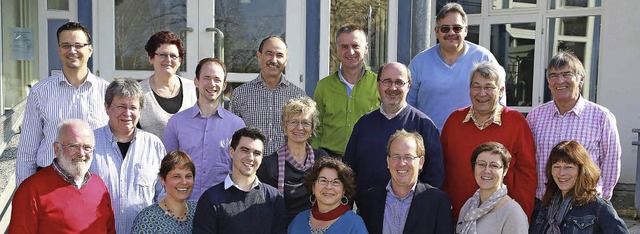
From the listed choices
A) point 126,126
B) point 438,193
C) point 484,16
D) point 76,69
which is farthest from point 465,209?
point 484,16

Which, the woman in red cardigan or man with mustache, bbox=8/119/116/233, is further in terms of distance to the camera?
the woman in red cardigan

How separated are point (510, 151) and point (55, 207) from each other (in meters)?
2.52

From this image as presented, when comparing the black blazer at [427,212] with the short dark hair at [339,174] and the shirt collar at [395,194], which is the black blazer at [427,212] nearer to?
the shirt collar at [395,194]

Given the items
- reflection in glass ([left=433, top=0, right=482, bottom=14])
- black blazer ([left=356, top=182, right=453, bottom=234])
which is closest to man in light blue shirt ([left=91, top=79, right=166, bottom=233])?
black blazer ([left=356, top=182, right=453, bottom=234])

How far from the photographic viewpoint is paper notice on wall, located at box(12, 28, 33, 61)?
738cm

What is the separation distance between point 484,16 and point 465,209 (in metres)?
6.34

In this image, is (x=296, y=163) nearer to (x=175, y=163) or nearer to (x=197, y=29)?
(x=175, y=163)

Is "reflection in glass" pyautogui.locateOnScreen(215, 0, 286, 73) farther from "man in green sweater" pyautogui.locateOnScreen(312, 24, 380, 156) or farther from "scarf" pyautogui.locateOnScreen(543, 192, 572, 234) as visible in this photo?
"scarf" pyautogui.locateOnScreen(543, 192, 572, 234)

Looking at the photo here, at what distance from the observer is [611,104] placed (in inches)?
345

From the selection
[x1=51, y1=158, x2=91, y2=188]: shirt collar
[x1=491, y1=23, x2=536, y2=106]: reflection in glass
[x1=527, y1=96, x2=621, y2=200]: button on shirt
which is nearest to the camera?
[x1=51, y1=158, x2=91, y2=188]: shirt collar

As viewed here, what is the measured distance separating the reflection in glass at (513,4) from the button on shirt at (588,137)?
18.3 feet

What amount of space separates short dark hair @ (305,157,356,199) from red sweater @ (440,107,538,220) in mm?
654

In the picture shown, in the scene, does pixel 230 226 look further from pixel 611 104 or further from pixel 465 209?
pixel 611 104

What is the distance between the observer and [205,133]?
421 centimetres
